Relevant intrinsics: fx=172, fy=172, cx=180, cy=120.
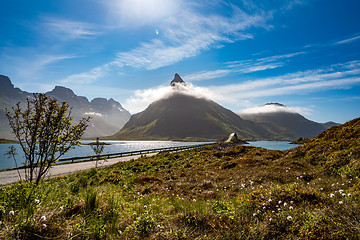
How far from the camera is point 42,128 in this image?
9.17 m

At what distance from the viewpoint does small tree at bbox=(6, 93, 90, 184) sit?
8.98 metres

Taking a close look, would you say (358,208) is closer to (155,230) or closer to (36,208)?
(155,230)

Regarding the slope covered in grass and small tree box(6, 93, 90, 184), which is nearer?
small tree box(6, 93, 90, 184)

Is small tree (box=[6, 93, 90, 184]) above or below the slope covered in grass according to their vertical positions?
above

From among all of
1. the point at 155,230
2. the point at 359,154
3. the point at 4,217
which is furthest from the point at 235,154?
the point at 4,217

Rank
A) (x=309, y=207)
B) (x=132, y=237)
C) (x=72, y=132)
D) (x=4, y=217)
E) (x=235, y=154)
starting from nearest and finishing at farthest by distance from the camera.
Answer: (x=4, y=217) → (x=132, y=237) → (x=309, y=207) → (x=72, y=132) → (x=235, y=154)

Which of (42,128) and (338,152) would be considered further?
(338,152)

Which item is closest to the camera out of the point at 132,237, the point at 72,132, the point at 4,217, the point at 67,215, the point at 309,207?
the point at 4,217

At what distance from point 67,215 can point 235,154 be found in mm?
26161

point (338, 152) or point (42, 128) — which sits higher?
point (42, 128)

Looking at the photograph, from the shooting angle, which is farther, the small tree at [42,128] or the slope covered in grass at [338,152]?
the slope covered in grass at [338,152]

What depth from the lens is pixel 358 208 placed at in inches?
167

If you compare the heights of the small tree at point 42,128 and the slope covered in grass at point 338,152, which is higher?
→ the small tree at point 42,128

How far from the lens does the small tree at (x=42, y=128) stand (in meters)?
8.98
